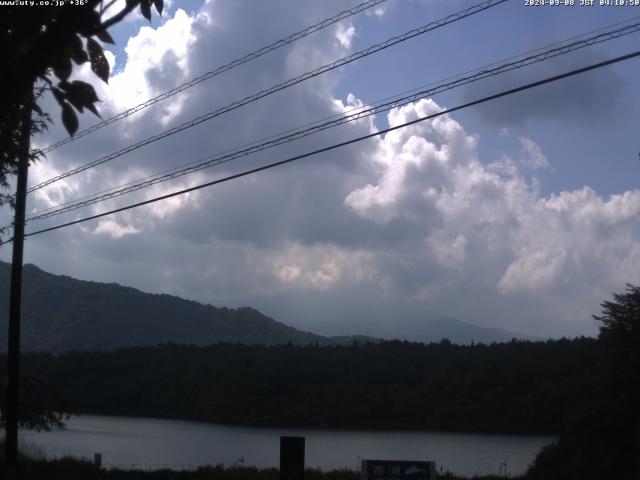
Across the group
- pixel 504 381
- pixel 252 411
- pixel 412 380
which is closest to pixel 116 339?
pixel 252 411

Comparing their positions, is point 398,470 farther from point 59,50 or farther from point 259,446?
point 259,446

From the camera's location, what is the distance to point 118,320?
132m

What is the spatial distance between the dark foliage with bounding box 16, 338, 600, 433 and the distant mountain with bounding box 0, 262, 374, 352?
36.7 m

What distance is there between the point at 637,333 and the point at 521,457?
15.1 meters

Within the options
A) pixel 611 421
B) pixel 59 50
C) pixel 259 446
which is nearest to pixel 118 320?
pixel 259 446

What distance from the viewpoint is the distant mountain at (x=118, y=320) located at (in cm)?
11506

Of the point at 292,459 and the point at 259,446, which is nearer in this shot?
the point at 292,459

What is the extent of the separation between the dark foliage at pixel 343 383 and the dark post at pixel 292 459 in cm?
4240

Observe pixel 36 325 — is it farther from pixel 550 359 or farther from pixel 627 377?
pixel 627 377

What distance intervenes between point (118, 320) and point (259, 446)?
294 feet

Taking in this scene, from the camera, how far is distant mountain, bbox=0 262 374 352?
115062 millimetres

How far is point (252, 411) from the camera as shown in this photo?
224 feet

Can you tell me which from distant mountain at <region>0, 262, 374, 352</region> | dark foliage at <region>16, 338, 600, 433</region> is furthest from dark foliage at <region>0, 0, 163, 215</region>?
distant mountain at <region>0, 262, 374, 352</region>

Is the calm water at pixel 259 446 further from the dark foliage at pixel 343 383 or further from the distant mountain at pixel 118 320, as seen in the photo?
the distant mountain at pixel 118 320
